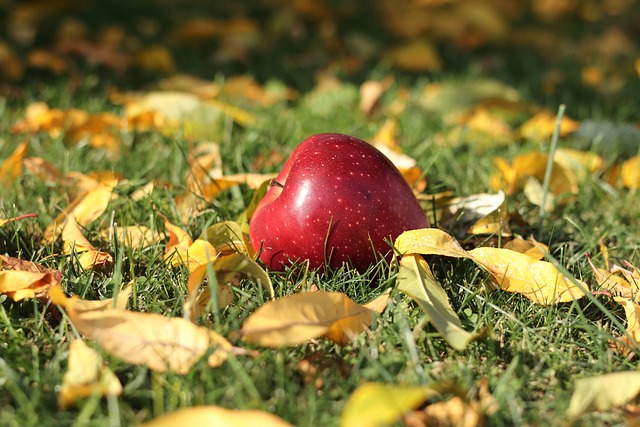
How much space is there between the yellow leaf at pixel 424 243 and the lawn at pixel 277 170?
0.18 ft

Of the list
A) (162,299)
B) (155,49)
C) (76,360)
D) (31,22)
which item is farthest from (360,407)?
(31,22)

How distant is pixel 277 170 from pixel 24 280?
1058 mm

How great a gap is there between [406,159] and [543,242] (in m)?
0.47

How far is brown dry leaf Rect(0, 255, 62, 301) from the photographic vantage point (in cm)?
159

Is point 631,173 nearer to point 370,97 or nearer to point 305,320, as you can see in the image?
point 370,97

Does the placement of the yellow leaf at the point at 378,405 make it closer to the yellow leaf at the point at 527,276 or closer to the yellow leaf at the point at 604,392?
the yellow leaf at the point at 604,392

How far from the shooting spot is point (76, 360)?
1373mm

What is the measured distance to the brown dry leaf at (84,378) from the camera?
130 centimetres

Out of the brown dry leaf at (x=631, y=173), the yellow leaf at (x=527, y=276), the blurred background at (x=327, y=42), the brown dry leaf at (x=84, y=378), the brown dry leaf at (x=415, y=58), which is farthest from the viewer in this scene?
the brown dry leaf at (x=415, y=58)

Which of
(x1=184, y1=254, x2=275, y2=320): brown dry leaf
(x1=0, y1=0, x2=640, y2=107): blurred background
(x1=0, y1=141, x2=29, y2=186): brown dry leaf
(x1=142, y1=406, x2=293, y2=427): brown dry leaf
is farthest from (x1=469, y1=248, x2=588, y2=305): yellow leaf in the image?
(x1=0, y1=0, x2=640, y2=107): blurred background

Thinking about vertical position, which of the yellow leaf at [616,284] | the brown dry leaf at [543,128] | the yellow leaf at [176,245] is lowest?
the yellow leaf at [616,284]

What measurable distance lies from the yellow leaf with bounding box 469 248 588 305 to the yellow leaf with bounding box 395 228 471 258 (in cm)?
7

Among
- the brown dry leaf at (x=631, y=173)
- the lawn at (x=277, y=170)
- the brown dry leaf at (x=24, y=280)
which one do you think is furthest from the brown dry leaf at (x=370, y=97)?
the brown dry leaf at (x=24, y=280)

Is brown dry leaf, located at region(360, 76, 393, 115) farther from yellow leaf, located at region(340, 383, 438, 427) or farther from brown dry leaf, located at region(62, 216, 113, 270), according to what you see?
yellow leaf, located at region(340, 383, 438, 427)
